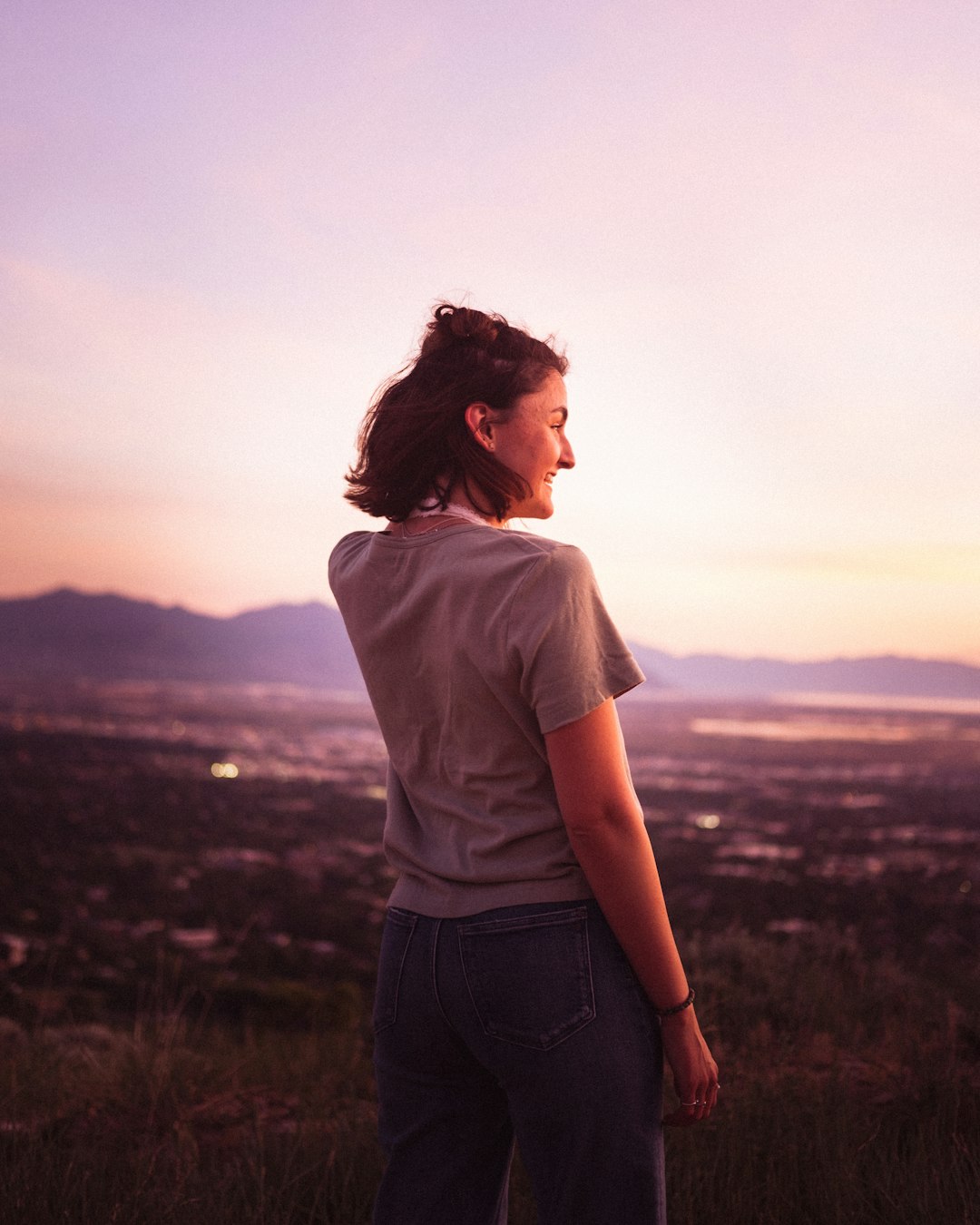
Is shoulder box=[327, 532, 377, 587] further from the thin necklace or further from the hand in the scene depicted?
the hand

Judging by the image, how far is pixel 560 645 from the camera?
136 cm

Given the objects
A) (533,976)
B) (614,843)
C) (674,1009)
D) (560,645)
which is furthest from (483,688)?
(674,1009)

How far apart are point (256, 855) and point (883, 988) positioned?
545 inches

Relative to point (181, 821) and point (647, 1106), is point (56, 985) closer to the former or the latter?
point (647, 1106)

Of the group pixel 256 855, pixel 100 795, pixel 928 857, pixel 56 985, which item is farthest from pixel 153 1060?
pixel 100 795

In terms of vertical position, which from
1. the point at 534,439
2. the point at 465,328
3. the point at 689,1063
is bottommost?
the point at 689,1063

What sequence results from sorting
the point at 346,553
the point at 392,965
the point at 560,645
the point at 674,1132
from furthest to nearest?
1. the point at 674,1132
2. the point at 346,553
3. the point at 392,965
4. the point at 560,645

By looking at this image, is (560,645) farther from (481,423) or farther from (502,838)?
(481,423)

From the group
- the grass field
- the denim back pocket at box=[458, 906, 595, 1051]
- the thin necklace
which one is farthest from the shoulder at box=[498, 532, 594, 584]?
the grass field

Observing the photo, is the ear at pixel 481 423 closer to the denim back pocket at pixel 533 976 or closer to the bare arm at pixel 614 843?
the bare arm at pixel 614 843

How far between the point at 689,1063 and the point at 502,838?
16.4 inches

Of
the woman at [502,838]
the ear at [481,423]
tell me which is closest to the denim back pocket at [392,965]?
the woman at [502,838]

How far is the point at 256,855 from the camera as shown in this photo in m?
17.4

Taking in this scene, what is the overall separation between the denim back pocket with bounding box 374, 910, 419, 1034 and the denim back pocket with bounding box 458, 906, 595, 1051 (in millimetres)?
145
